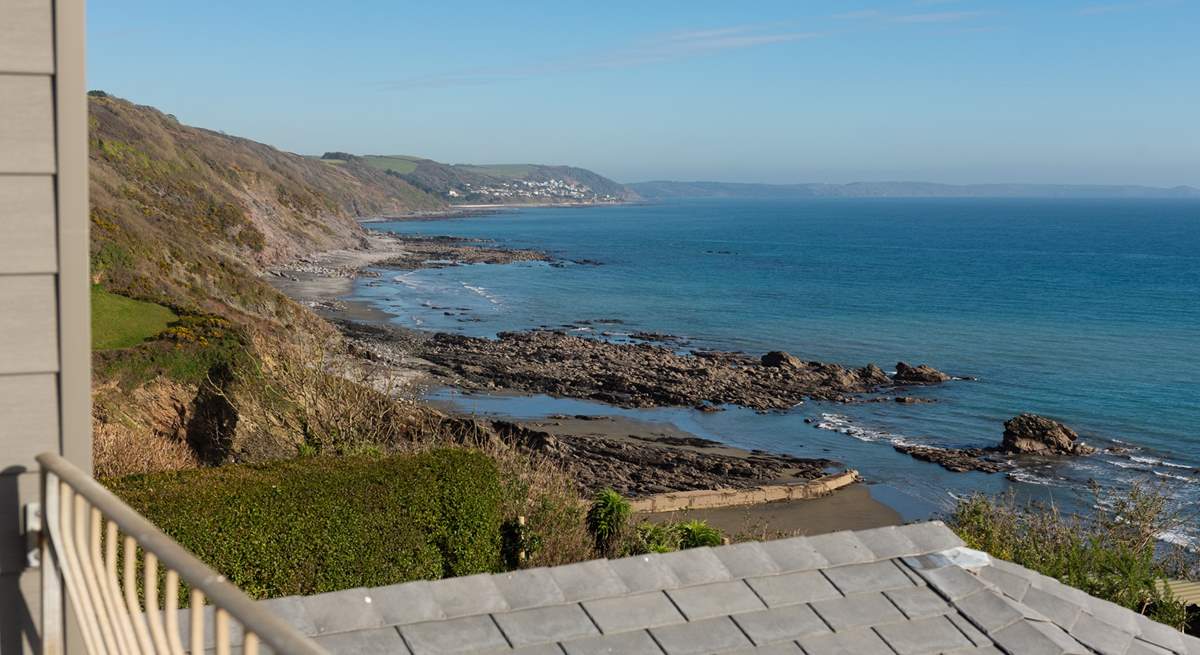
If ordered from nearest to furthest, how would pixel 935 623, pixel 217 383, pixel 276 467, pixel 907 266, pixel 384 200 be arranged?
pixel 935 623 < pixel 276 467 < pixel 217 383 < pixel 907 266 < pixel 384 200

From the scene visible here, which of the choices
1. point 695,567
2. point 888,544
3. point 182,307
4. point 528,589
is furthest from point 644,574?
point 182,307

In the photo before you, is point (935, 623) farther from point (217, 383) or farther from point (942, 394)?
point (942, 394)

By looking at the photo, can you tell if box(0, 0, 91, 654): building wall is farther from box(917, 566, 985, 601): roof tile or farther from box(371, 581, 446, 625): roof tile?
box(917, 566, 985, 601): roof tile

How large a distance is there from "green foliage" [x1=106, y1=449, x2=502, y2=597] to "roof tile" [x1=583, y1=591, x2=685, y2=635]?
157 inches

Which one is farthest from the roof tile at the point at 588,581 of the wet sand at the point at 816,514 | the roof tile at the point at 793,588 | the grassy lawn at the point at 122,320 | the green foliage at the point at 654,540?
the grassy lawn at the point at 122,320

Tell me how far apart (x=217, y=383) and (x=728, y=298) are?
48507mm

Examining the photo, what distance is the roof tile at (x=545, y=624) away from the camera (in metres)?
4.08

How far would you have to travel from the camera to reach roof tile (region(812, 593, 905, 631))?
4.52m

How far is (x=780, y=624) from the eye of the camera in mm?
4414

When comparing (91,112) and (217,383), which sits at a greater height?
(91,112)

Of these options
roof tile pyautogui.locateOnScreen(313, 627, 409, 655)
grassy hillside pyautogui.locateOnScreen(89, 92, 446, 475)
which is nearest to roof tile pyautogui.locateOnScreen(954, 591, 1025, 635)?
roof tile pyautogui.locateOnScreen(313, 627, 409, 655)

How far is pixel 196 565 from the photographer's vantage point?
196 centimetres

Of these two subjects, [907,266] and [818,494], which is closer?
→ [818,494]

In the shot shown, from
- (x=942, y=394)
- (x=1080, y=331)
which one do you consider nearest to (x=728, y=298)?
(x=1080, y=331)
